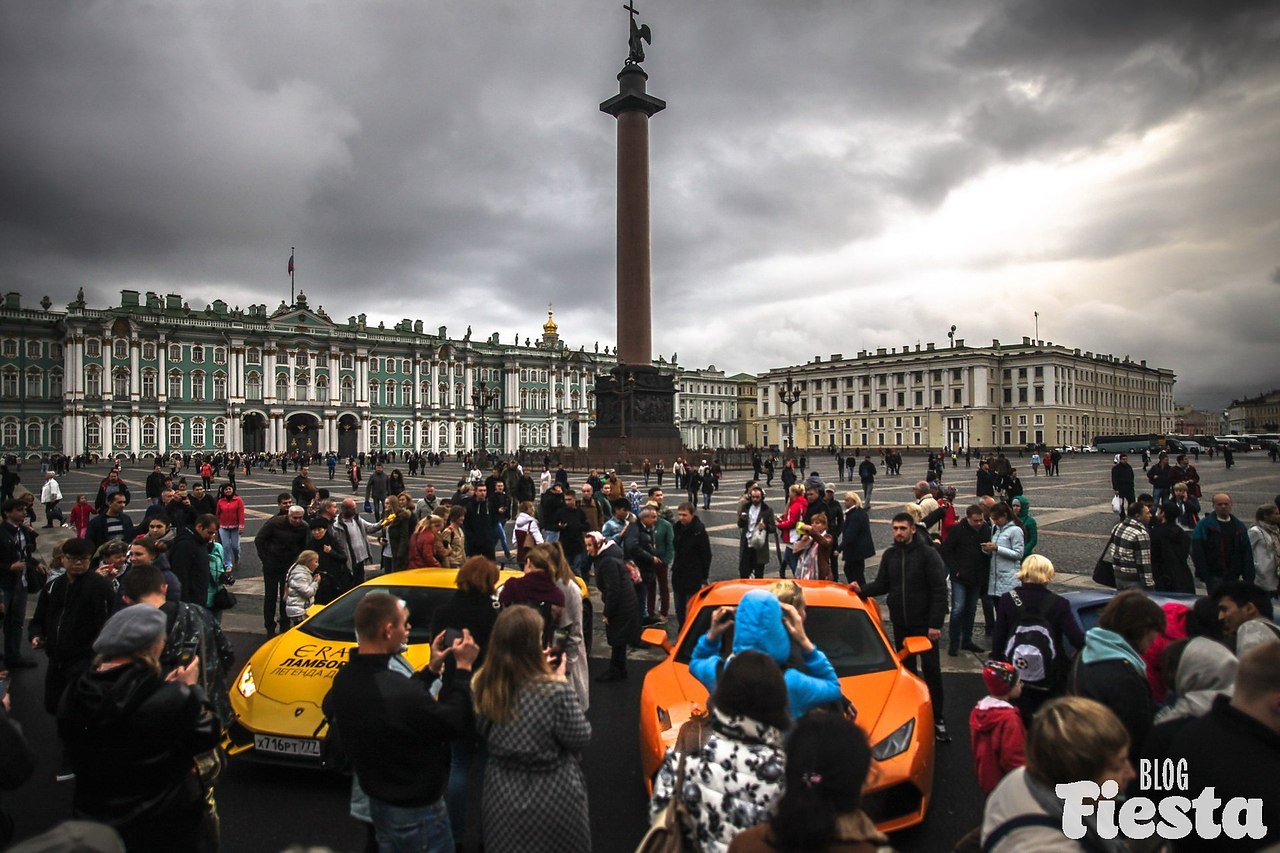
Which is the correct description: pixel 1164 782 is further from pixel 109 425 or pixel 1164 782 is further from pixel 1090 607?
pixel 109 425

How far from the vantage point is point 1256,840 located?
246cm

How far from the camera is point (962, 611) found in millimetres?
8164

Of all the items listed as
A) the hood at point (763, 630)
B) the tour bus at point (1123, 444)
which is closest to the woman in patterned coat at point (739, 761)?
the hood at point (763, 630)

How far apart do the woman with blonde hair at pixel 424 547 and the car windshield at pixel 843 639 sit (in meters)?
4.22

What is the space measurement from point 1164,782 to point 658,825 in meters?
1.83

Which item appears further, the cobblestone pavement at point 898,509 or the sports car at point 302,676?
the cobblestone pavement at point 898,509

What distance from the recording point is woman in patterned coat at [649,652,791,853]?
2541 millimetres

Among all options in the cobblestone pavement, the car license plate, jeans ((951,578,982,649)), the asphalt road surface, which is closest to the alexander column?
the cobblestone pavement

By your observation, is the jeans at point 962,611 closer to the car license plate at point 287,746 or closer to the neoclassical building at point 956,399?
the car license plate at point 287,746

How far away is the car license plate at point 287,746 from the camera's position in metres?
4.98

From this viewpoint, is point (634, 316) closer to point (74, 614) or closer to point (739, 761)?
point (74, 614)

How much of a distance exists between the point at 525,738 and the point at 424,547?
6064 mm

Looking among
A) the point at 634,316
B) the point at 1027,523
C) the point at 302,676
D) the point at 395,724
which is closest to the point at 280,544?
the point at 302,676

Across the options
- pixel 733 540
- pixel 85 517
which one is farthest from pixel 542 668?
pixel 85 517
